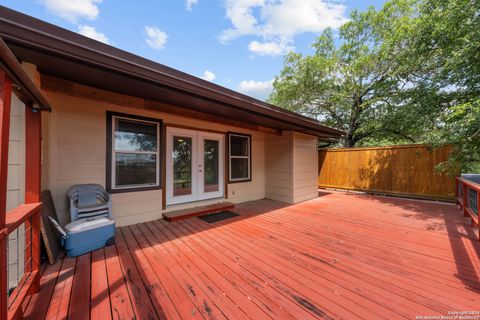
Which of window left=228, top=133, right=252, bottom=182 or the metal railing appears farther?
window left=228, top=133, right=252, bottom=182

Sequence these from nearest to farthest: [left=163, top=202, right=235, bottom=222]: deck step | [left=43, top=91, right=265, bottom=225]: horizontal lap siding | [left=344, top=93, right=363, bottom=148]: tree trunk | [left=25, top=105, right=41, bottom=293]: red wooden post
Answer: [left=25, top=105, right=41, bottom=293]: red wooden post → [left=43, top=91, right=265, bottom=225]: horizontal lap siding → [left=163, top=202, right=235, bottom=222]: deck step → [left=344, top=93, right=363, bottom=148]: tree trunk

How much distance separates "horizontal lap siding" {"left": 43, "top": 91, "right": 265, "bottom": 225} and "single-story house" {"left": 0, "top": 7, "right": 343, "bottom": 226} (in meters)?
0.01

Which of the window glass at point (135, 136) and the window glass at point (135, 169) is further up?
the window glass at point (135, 136)

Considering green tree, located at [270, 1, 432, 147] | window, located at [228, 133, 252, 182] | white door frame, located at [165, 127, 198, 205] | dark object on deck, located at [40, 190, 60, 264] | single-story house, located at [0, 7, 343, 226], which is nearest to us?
single-story house, located at [0, 7, 343, 226]

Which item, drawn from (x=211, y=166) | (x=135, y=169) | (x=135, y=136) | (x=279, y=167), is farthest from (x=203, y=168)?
(x=279, y=167)

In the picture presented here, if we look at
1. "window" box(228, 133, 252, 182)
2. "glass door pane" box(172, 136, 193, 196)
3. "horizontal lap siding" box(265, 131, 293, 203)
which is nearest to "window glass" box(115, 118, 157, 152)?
"glass door pane" box(172, 136, 193, 196)

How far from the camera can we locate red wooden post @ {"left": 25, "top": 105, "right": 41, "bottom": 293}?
1742 mm

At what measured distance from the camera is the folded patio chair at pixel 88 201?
2.64 m

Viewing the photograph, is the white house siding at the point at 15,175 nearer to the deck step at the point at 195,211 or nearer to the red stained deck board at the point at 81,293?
the red stained deck board at the point at 81,293

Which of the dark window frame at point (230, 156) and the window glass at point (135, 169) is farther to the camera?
the dark window frame at point (230, 156)

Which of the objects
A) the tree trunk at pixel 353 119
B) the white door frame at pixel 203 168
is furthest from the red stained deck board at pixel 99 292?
the tree trunk at pixel 353 119

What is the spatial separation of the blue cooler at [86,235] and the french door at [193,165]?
140 centimetres

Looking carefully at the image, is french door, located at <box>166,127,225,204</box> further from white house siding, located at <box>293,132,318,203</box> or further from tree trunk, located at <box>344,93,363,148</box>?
tree trunk, located at <box>344,93,363,148</box>

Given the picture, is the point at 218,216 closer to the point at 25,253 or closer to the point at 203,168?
the point at 203,168
